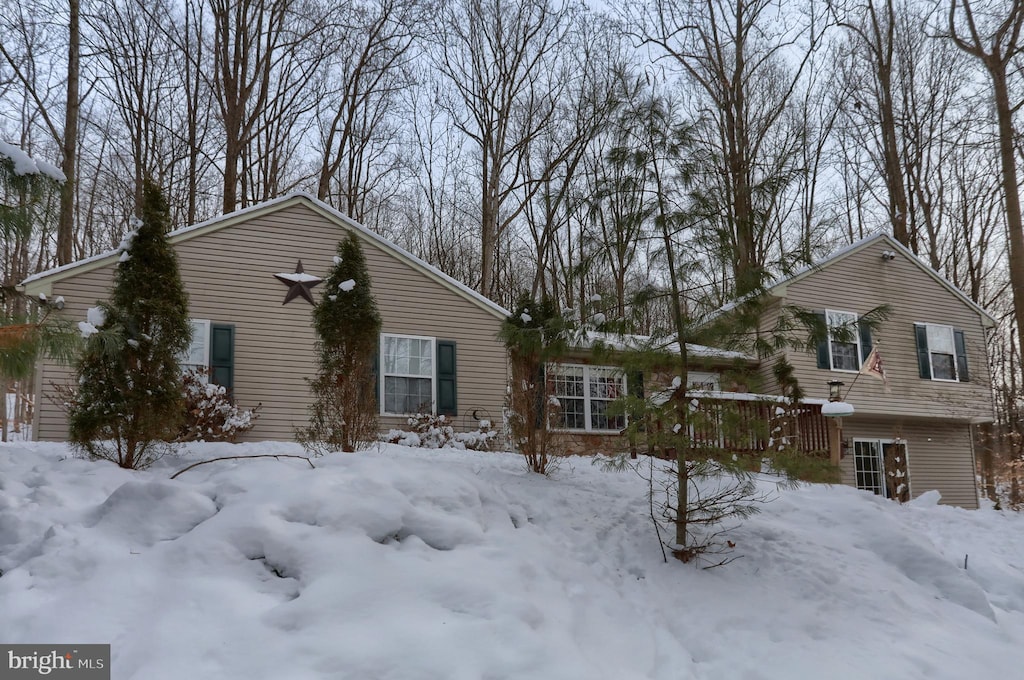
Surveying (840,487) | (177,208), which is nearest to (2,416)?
(177,208)

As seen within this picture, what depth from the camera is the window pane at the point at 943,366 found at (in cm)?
1641

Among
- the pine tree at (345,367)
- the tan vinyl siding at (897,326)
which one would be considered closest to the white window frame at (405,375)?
the pine tree at (345,367)

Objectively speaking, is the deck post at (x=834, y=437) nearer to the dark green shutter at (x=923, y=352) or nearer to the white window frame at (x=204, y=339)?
the dark green shutter at (x=923, y=352)

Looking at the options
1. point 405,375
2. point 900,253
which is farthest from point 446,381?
point 900,253

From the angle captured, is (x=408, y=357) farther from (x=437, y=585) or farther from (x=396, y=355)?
(x=437, y=585)

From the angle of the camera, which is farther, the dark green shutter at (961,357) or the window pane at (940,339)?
the dark green shutter at (961,357)

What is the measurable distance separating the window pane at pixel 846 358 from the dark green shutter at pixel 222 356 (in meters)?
12.0

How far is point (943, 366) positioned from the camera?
1655 cm

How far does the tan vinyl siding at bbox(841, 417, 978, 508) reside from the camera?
16.0 metres

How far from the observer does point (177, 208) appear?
1805 centimetres

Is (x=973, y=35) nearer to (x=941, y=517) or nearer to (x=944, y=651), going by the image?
(x=941, y=517)

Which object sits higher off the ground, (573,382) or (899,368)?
(899,368)

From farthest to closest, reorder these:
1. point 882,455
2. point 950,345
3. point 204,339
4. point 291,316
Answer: point 950,345 → point 882,455 → point 291,316 → point 204,339

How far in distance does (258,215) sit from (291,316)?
5.41ft
